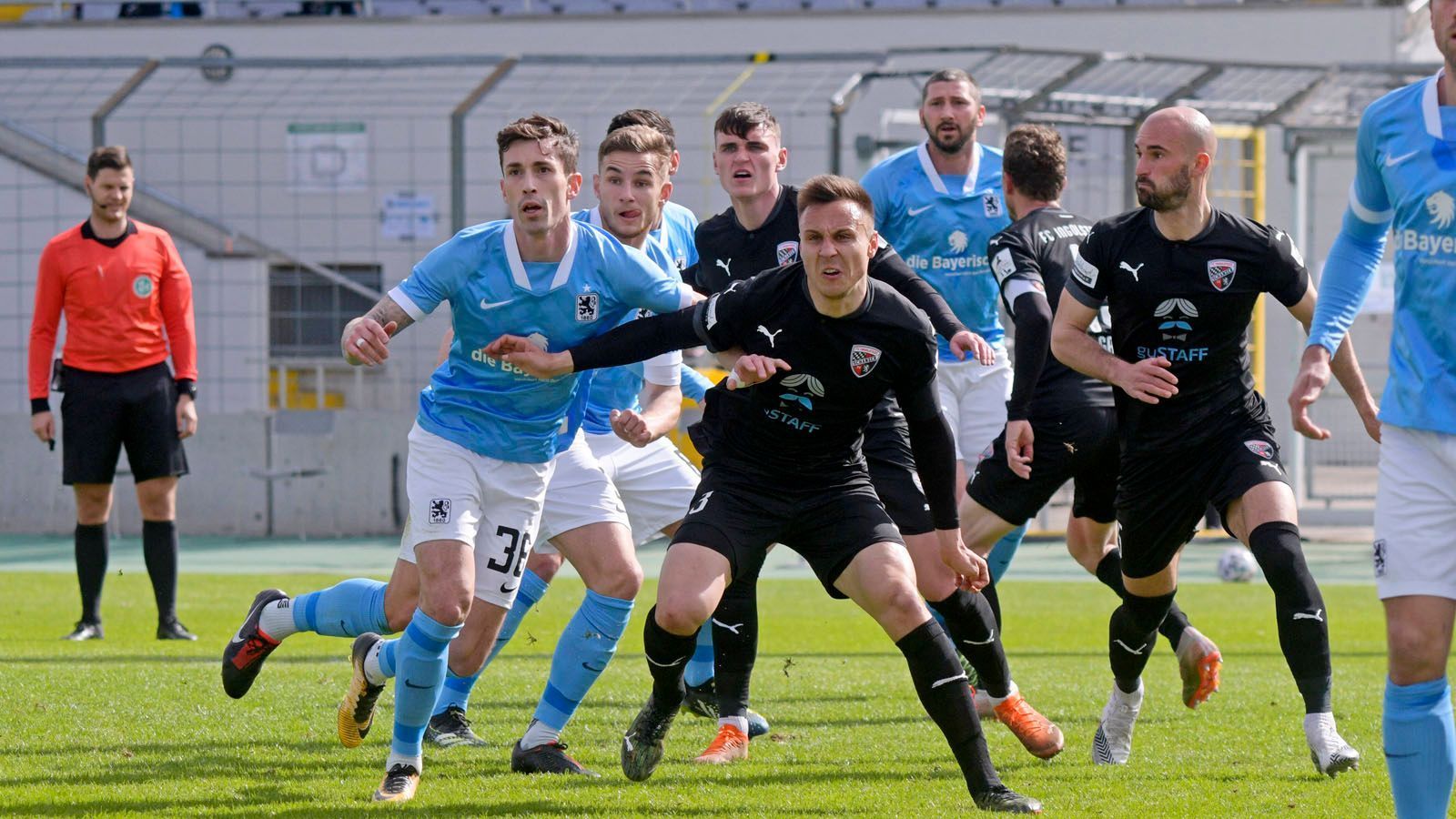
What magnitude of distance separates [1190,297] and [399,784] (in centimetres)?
292

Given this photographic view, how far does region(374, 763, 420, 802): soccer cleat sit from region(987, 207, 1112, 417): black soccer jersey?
275cm

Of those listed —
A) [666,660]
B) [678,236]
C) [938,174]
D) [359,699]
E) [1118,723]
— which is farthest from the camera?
[938,174]

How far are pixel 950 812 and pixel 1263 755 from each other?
1630mm

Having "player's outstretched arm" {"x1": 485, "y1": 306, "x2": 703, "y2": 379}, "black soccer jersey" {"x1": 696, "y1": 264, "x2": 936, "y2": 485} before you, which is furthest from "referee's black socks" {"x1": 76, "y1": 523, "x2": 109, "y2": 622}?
"black soccer jersey" {"x1": 696, "y1": 264, "x2": 936, "y2": 485}

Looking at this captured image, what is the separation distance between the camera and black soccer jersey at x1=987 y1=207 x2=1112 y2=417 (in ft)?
21.4

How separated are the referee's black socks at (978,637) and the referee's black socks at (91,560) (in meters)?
5.15

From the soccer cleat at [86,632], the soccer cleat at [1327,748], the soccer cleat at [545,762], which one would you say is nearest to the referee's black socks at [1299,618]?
the soccer cleat at [1327,748]

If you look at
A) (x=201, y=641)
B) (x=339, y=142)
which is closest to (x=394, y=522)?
(x=339, y=142)

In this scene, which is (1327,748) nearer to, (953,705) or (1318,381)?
(953,705)

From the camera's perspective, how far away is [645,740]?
525cm

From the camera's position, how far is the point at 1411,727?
13.1 ft

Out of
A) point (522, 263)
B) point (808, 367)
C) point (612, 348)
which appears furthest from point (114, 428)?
point (808, 367)

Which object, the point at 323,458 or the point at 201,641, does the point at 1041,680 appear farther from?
the point at 323,458

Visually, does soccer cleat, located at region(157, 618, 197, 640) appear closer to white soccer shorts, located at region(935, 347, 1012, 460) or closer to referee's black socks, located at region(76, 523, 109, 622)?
referee's black socks, located at region(76, 523, 109, 622)
